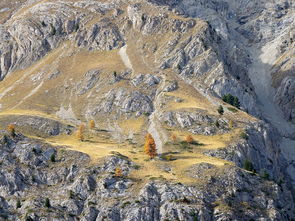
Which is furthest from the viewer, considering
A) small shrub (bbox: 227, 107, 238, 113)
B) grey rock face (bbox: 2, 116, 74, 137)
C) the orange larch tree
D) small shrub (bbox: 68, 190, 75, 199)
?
small shrub (bbox: 227, 107, 238, 113)

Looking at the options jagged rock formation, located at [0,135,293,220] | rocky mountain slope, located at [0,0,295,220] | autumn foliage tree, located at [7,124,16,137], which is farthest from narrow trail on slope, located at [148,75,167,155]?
autumn foliage tree, located at [7,124,16,137]

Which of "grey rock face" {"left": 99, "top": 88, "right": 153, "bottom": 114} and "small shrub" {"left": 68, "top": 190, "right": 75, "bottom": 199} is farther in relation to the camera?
"grey rock face" {"left": 99, "top": 88, "right": 153, "bottom": 114}

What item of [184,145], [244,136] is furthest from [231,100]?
[184,145]

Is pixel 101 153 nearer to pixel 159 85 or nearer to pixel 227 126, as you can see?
pixel 227 126

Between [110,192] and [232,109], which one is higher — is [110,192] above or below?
below

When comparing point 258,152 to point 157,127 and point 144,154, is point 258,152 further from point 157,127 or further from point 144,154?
point 144,154

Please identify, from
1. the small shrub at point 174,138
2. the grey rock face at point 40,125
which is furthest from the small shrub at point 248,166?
the grey rock face at point 40,125

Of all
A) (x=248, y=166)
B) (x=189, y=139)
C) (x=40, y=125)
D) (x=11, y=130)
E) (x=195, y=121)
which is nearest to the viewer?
(x=248, y=166)

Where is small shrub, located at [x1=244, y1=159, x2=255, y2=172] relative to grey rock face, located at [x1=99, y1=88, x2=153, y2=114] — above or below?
above

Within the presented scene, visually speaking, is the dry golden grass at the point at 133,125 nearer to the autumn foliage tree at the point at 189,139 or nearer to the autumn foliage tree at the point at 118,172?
the autumn foliage tree at the point at 189,139

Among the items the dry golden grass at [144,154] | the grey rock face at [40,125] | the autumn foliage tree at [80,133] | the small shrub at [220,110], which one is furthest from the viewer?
the small shrub at [220,110]

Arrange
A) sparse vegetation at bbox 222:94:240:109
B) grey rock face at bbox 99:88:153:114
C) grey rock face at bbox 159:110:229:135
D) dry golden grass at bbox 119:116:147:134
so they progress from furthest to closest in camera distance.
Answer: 1. sparse vegetation at bbox 222:94:240:109
2. grey rock face at bbox 99:88:153:114
3. dry golden grass at bbox 119:116:147:134
4. grey rock face at bbox 159:110:229:135

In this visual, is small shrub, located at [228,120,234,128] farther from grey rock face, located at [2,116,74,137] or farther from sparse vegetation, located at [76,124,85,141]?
grey rock face, located at [2,116,74,137]
